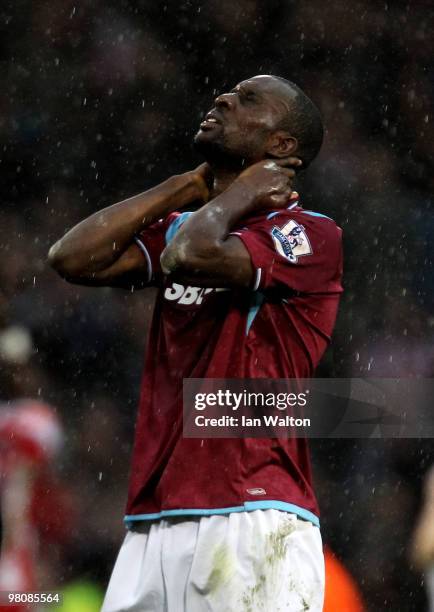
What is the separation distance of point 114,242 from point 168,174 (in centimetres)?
376

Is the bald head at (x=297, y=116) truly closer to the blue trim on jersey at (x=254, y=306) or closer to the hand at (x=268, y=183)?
the hand at (x=268, y=183)

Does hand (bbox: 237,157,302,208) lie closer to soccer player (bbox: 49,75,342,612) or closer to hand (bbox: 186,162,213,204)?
soccer player (bbox: 49,75,342,612)

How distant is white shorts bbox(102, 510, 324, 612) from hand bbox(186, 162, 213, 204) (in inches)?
44.2

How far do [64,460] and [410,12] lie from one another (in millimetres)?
3602

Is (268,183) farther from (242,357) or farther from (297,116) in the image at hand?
(242,357)

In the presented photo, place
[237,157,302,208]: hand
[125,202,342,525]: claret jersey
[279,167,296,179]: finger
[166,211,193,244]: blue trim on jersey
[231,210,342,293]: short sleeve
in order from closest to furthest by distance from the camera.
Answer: [125,202,342,525]: claret jersey < [231,210,342,293]: short sleeve < [237,157,302,208]: hand < [279,167,296,179]: finger < [166,211,193,244]: blue trim on jersey

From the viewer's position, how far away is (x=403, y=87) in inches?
301

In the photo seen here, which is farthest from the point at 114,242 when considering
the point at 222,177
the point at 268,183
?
the point at 268,183

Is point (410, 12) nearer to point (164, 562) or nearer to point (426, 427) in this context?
point (426, 427)

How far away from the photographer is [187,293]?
12.0 feet

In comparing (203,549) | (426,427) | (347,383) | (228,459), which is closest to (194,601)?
(203,549)

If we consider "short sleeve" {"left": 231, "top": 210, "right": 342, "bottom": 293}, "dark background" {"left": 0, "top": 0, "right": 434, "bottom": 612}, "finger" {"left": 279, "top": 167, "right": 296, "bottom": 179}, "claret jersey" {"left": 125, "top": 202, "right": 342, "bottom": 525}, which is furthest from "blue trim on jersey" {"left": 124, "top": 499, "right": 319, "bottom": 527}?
"dark background" {"left": 0, "top": 0, "right": 434, "bottom": 612}

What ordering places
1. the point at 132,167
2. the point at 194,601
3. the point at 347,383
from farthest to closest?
the point at 132,167 → the point at 347,383 → the point at 194,601

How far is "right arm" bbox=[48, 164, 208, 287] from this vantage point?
3.78m
